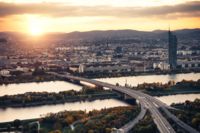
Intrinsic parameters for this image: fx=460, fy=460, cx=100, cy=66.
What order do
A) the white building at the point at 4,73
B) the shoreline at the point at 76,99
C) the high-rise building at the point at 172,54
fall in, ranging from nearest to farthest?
1. the shoreline at the point at 76,99
2. the white building at the point at 4,73
3. the high-rise building at the point at 172,54

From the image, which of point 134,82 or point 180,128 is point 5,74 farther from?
point 180,128

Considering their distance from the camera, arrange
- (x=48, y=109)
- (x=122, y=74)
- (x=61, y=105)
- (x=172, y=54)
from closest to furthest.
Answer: (x=48, y=109) → (x=61, y=105) → (x=122, y=74) → (x=172, y=54)

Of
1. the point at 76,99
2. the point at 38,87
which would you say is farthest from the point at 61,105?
the point at 38,87

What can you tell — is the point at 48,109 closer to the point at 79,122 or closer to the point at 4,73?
the point at 79,122

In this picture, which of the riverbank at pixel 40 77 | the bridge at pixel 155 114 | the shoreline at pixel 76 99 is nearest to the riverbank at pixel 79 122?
the bridge at pixel 155 114

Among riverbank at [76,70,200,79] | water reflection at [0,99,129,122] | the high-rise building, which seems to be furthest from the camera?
the high-rise building

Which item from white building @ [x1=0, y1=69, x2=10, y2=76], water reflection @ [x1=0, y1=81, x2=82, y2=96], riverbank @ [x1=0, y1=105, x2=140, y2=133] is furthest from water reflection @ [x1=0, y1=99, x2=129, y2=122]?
white building @ [x1=0, y1=69, x2=10, y2=76]

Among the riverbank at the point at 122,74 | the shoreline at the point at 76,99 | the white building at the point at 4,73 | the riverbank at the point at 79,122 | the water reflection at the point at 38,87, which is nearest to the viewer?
the riverbank at the point at 79,122

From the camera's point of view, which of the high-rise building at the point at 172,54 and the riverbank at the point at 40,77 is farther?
the high-rise building at the point at 172,54

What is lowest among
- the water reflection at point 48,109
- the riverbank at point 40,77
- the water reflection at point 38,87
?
the water reflection at point 48,109

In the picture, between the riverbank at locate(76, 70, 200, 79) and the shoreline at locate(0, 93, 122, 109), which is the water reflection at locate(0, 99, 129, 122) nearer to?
the shoreline at locate(0, 93, 122, 109)

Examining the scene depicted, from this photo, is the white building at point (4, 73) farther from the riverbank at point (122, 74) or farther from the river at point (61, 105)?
the riverbank at point (122, 74)
